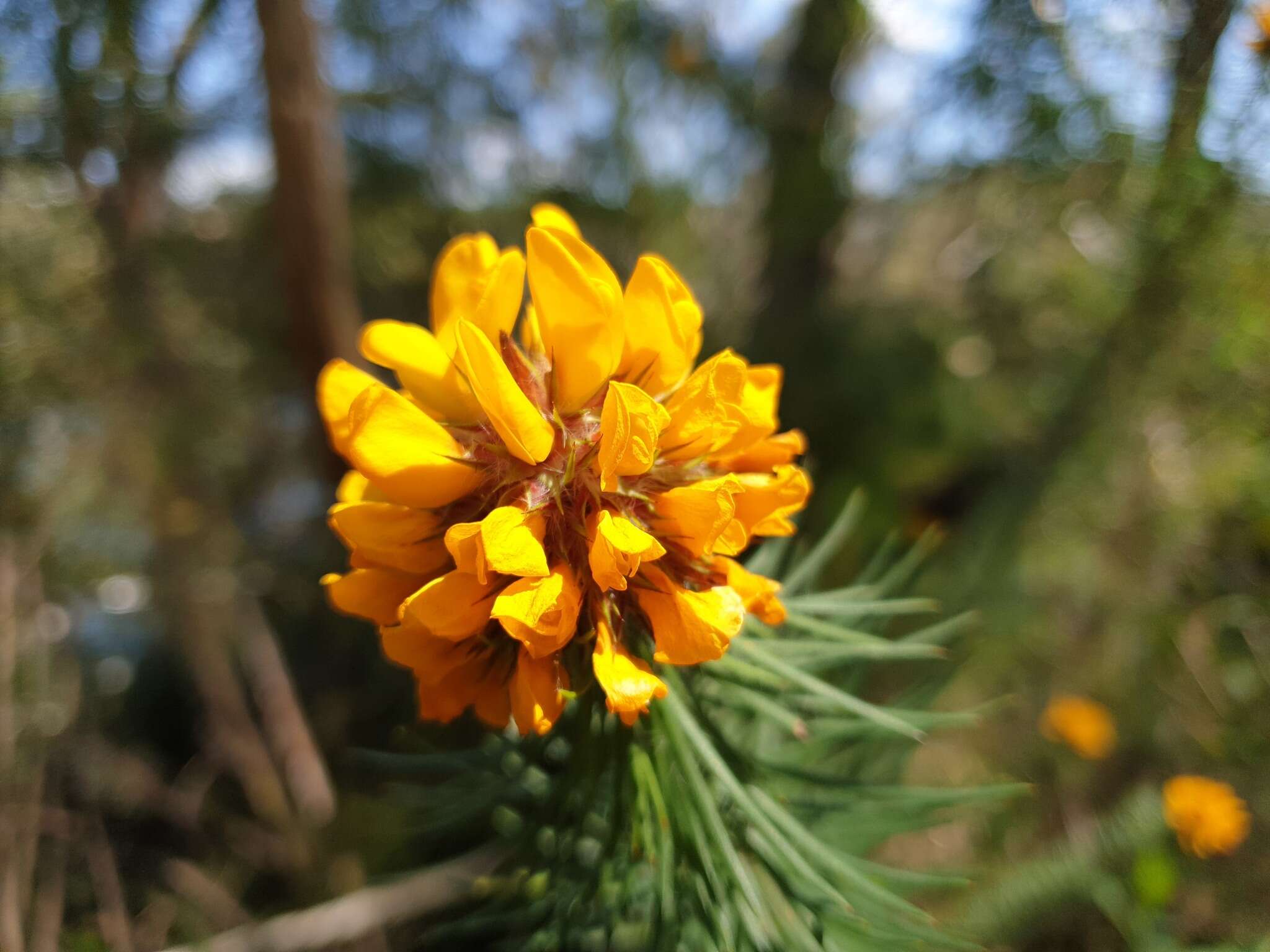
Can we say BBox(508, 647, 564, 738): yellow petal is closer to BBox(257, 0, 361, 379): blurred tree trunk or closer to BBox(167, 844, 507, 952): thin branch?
BBox(167, 844, 507, 952): thin branch

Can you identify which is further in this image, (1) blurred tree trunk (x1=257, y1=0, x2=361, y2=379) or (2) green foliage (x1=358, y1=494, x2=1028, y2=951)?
(1) blurred tree trunk (x1=257, y1=0, x2=361, y2=379)

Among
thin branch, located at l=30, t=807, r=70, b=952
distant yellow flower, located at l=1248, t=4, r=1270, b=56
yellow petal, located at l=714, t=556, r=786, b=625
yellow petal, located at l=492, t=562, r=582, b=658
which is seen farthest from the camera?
thin branch, located at l=30, t=807, r=70, b=952

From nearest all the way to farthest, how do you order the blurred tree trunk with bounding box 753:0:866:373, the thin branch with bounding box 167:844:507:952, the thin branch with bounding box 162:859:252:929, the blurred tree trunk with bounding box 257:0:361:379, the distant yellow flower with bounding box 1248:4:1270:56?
the distant yellow flower with bounding box 1248:4:1270:56
the thin branch with bounding box 167:844:507:952
the blurred tree trunk with bounding box 257:0:361:379
the thin branch with bounding box 162:859:252:929
the blurred tree trunk with bounding box 753:0:866:373

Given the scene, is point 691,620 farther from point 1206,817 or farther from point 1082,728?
point 1082,728

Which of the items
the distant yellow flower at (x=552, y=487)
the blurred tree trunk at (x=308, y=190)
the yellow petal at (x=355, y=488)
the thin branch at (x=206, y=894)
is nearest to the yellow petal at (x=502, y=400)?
the distant yellow flower at (x=552, y=487)

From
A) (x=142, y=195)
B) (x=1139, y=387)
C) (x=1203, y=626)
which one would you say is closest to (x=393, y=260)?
(x=142, y=195)

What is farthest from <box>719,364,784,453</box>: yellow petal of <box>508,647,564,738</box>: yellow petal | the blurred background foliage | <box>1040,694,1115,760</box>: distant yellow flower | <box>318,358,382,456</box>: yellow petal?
<box>1040,694,1115,760</box>: distant yellow flower

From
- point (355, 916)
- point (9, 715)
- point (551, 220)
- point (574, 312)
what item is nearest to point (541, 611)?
point (574, 312)
